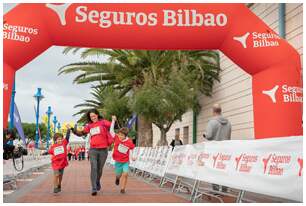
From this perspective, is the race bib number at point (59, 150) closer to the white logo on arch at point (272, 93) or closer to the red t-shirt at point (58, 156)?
the red t-shirt at point (58, 156)

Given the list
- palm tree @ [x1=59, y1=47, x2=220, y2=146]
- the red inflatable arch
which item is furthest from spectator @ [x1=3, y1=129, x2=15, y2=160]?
palm tree @ [x1=59, y1=47, x2=220, y2=146]

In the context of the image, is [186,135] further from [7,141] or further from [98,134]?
[98,134]

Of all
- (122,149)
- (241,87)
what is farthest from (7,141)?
(241,87)

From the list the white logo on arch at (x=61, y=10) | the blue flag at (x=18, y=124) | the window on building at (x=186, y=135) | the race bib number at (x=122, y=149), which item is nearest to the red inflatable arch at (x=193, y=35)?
the white logo on arch at (x=61, y=10)

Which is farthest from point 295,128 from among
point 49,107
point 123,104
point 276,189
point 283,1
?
point 49,107

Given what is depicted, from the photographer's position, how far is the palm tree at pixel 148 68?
24.8 m

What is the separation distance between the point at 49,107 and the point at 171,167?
4488 cm

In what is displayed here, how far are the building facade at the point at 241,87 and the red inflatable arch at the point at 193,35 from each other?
4.85 metres

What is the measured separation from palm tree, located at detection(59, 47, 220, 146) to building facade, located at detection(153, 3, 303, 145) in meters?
0.89

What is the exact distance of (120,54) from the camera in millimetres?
25547

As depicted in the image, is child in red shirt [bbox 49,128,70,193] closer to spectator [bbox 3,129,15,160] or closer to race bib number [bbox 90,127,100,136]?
race bib number [bbox 90,127,100,136]

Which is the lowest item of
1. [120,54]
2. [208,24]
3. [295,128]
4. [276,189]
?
[276,189]

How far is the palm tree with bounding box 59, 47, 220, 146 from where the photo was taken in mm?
24803

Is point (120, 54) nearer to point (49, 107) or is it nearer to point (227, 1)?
point (227, 1)
